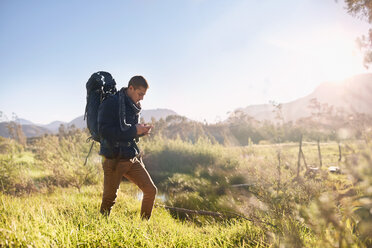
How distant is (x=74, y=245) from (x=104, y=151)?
1.14 meters

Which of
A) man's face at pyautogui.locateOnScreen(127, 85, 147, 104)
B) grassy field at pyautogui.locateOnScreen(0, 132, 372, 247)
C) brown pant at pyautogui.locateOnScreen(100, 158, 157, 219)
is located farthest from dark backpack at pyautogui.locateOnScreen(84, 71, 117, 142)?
grassy field at pyautogui.locateOnScreen(0, 132, 372, 247)

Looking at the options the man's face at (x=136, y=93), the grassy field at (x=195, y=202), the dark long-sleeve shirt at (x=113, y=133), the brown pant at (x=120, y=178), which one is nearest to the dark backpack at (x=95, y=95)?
the dark long-sleeve shirt at (x=113, y=133)

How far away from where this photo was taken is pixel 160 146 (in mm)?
10406

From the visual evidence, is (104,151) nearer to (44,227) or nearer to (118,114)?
(118,114)

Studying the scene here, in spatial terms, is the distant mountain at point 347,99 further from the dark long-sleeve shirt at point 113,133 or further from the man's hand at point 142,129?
the dark long-sleeve shirt at point 113,133

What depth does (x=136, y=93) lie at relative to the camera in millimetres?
3170

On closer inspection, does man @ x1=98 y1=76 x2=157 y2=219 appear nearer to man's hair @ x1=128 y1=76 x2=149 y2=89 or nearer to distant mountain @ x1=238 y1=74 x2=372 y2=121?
man's hair @ x1=128 y1=76 x2=149 y2=89

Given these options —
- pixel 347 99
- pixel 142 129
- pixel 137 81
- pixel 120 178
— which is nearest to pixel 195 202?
pixel 120 178

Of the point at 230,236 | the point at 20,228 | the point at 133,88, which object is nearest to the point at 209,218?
the point at 230,236

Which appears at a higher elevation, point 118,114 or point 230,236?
point 118,114

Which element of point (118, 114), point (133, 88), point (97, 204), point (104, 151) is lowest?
point (97, 204)

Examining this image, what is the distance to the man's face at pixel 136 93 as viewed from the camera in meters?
3.17

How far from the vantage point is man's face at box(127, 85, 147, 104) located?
3.17 meters

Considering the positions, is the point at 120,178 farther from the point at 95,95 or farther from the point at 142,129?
the point at 95,95
